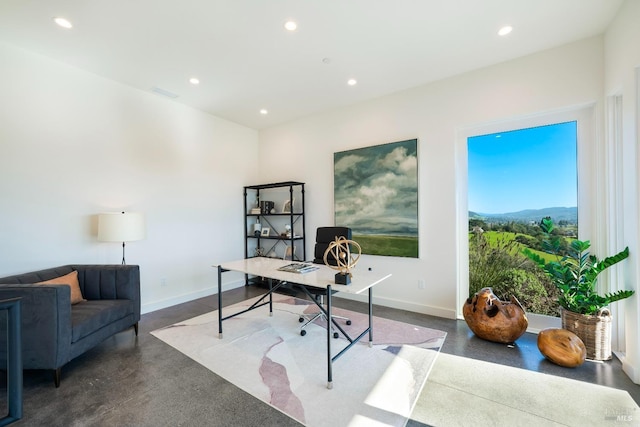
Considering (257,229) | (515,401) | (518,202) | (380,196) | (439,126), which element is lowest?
(515,401)

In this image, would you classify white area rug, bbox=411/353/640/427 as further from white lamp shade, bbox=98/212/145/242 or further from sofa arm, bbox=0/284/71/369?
white lamp shade, bbox=98/212/145/242

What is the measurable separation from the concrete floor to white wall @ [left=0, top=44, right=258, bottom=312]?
3.78ft

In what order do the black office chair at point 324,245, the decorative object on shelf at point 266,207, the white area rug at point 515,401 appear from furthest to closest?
1. the decorative object on shelf at point 266,207
2. the black office chair at point 324,245
3. the white area rug at point 515,401

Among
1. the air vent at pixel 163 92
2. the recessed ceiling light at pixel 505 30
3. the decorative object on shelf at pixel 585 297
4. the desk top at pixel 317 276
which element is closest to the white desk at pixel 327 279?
the desk top at pixel 317 276

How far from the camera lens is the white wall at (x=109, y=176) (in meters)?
2.75

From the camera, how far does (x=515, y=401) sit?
1865mm

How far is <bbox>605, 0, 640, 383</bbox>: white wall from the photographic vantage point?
2.04 m

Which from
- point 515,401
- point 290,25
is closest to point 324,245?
point 515,401

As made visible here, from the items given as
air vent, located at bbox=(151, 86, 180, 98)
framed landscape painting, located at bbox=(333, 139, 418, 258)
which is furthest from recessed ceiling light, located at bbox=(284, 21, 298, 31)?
air vent, located at bbox=(151, 86, 180, 98)

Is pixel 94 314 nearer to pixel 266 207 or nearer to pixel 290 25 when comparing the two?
pixel 266 207

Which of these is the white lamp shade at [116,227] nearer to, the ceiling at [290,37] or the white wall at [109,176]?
the white wall at [109,176]

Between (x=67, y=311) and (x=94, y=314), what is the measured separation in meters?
0.31

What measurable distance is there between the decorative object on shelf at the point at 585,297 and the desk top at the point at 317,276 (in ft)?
5.13

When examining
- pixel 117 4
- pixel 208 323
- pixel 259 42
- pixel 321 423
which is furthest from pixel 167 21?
pixel 321 423
